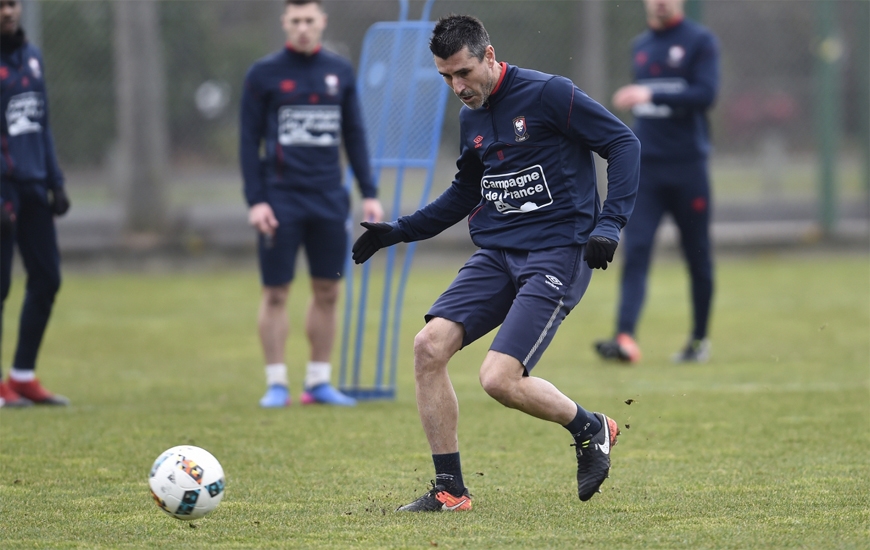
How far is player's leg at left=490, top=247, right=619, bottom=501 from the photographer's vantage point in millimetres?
4617

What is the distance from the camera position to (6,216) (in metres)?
6.95

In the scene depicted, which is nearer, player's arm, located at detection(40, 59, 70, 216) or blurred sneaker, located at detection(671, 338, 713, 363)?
player's arm, located at detection(40, 59, 70, 216)

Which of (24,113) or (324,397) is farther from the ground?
(24,113)

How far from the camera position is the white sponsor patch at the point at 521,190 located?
15.7 feet

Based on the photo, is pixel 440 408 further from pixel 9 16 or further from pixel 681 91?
pixel 681 91

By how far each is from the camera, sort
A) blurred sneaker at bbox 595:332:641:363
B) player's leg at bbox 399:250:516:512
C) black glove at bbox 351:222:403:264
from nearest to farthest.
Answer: player's leg at bbox 399:250:516:512, black glove at bbox 351:222:403:264, blurred sneaker at bbox 595:332:641:363

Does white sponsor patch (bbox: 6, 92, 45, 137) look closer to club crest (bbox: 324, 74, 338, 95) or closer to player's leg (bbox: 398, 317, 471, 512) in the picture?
club crest (bbox: 324, 74, 338, 95)

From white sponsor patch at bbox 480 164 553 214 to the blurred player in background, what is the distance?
336 centimetres

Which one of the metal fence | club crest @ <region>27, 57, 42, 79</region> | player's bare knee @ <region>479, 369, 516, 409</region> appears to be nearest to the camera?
player's bare knee @ <region>479, 369, 516, 409</region>

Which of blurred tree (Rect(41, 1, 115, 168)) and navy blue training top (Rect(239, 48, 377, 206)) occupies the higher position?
navy blue training top (Rect(239, 48, 377, 206))

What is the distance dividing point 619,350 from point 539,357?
4164 millimetres

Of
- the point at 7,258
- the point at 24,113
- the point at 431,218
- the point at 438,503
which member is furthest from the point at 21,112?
the point at 438,503

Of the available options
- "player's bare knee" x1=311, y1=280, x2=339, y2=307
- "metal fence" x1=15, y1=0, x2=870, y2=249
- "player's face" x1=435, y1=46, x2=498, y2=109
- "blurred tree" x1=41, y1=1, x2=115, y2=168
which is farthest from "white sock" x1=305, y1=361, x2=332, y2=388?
"blurred tree" x1=41, y1=1, x2=115, y2=168

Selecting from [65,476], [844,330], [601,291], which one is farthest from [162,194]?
[65,476]
